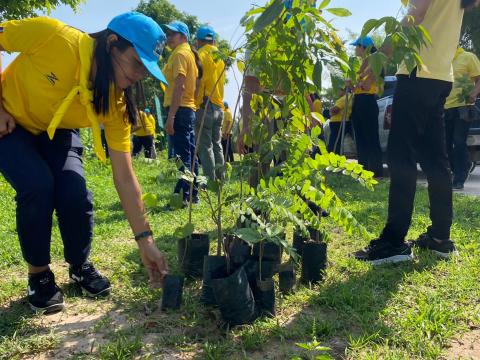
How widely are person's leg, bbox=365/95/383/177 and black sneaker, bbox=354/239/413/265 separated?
294 centimetres

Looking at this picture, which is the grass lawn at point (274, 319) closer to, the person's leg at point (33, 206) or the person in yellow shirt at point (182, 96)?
the person's leg at point (33, 206)

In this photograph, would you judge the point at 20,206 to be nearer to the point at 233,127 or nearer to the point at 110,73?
the point at 110,73

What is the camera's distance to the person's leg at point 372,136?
5.26 m

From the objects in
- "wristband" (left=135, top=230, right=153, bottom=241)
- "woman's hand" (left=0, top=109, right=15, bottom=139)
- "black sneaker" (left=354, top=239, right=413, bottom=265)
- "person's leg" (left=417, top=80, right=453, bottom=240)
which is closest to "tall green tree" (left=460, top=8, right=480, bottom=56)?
"person's leg" (left=417, top=80, right=453, bottom=240)

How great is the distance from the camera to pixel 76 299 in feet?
7.04

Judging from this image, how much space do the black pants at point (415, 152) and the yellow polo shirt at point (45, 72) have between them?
4.76 feet

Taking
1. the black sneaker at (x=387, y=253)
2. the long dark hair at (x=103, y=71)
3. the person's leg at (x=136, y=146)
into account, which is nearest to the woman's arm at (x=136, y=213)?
the long dark hair at (x=103, y=71)

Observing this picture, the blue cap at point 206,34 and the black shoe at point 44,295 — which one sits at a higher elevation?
the blue cap at point 206,34

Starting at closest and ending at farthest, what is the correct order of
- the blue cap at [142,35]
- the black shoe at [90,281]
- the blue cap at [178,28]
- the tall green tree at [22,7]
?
the blue cap at [142,35], the black shoe at [90,281], the blue cap at [178,28], the tall green tree at [22,7]

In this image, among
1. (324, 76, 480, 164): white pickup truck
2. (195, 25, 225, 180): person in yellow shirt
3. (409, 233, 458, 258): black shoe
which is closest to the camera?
(409, 233, 458, 258): black shoe

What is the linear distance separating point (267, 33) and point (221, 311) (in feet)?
3.56

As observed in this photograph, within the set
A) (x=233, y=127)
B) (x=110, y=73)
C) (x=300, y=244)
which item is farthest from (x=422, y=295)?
(x=110, y=73)

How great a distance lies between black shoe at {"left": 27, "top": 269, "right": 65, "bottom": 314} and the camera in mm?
1985

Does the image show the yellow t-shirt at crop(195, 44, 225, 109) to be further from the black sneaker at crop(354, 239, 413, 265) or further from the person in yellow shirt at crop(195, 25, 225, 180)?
the black sneaker at crop(354, 239, 413, 265)
